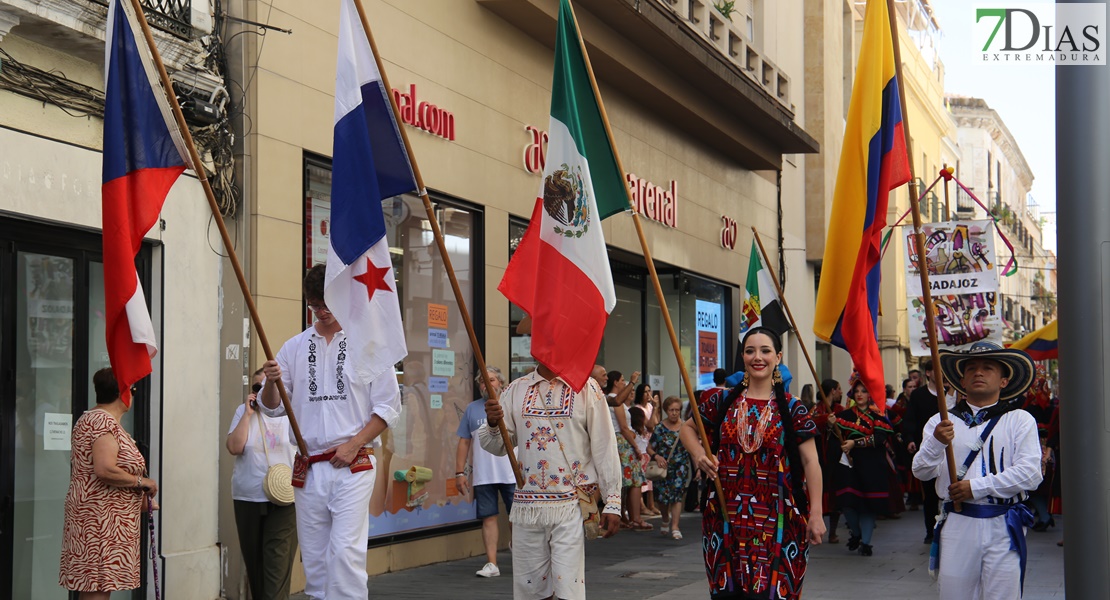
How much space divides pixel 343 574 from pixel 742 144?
666 inches

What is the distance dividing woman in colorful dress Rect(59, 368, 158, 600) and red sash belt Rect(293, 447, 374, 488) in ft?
5.03

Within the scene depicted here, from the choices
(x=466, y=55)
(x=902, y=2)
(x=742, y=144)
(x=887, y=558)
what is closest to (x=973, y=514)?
(x=887, y=558)

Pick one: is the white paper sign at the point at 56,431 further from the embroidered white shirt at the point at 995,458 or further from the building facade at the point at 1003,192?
the building facade at the point at 1003,192

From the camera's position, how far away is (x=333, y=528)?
7.02 metres

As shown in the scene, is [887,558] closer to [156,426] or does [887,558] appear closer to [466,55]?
[466,55]

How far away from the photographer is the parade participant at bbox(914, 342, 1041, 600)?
6871 millimetres

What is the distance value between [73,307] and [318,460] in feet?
10.7

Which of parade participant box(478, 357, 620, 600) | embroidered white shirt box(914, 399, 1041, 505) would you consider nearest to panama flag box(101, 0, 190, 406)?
parade participant box(478, 357, 620, 600)

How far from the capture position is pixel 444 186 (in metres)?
13.6

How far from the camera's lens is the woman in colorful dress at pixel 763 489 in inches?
267

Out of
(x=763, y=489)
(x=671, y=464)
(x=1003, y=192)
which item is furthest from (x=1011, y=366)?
(x=1003, y=192)

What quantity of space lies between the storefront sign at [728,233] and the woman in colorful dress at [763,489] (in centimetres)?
1663

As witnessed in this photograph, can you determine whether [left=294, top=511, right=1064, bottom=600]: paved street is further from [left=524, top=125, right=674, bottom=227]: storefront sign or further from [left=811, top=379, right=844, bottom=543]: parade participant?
[left=524, top=125, right=674, bottom=227]: storefront sign

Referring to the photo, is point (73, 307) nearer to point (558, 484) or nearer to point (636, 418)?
point (558, 484)
